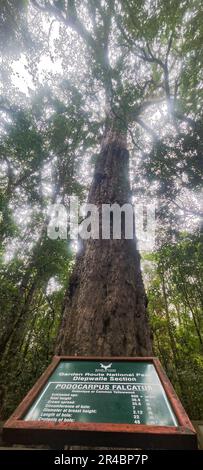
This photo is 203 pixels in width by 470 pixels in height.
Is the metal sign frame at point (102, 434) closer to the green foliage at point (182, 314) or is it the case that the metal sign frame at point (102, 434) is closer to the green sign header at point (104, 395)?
the green sign header at point (104, 395)

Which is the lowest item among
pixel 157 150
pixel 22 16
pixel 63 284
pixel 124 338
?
pixel 124 338

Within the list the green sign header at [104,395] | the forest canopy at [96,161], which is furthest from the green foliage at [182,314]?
the green sign header at [104,395]

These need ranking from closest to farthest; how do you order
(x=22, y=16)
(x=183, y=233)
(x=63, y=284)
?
(x=183, y=233)
(x=22, y=16)
(x=63, y=284)

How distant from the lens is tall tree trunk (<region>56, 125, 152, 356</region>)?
353cm

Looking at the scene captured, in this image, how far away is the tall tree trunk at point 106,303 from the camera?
11.6 feet

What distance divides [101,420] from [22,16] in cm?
1030

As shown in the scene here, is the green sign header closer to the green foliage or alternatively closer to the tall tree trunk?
the tall tree trunk

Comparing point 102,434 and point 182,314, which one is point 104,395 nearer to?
point 102,434

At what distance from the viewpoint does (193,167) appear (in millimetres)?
6195

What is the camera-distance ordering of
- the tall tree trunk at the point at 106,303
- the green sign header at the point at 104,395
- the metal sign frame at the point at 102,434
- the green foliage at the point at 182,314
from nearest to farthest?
1. the metal sign frame at the point at 102,434
2. the green sign header at the point at 104,395
3. the tall tree trunk at the point at 106,303
4. the green foliage at the point at 182,314

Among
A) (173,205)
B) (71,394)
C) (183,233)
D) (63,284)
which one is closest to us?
(71,394)

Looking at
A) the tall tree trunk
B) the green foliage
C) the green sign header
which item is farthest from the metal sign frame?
the green foliage

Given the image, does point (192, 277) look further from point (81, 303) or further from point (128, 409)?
point (128, 409)

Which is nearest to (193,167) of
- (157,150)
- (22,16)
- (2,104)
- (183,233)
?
(157,150)
